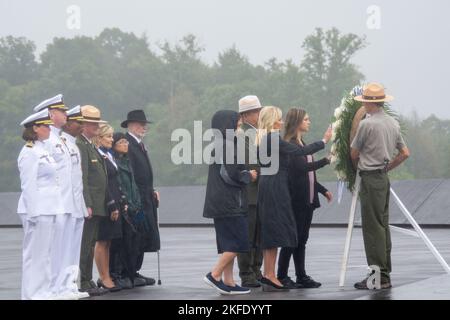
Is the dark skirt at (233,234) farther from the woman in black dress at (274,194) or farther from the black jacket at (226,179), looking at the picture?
the woman in black dress at (274,194)

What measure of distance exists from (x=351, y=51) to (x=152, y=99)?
24.7m

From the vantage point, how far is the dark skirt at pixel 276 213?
1154 cm

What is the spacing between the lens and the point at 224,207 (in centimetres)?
1125

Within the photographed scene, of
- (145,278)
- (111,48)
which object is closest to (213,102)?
(111,48)

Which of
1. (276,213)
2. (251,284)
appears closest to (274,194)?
(276,213)

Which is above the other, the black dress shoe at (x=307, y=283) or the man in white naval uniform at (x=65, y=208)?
the man in white naval uniform at (x=65, y=208)

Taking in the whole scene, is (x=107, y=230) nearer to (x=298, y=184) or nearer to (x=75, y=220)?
(x=75, y=220)

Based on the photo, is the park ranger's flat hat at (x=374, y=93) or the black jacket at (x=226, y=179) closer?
the black jacket at (x=226, y=179)

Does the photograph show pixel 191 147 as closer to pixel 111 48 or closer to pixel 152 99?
pixel 152 99

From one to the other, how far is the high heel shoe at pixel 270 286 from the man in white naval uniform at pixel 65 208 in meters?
1.96

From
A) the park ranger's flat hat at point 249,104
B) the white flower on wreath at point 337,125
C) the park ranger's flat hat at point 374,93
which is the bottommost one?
the white flower on wreath at point 337,125

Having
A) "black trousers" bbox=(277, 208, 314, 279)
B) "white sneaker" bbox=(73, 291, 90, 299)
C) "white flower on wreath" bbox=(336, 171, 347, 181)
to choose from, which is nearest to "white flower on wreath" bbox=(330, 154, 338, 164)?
"white flower on wreath" bbox=(336, 171, 347, 181)

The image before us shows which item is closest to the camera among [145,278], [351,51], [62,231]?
[62,231]

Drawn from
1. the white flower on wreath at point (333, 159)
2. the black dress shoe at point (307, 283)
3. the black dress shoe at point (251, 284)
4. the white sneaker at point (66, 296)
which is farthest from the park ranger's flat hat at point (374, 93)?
the white sneaker at point (66, 296)
